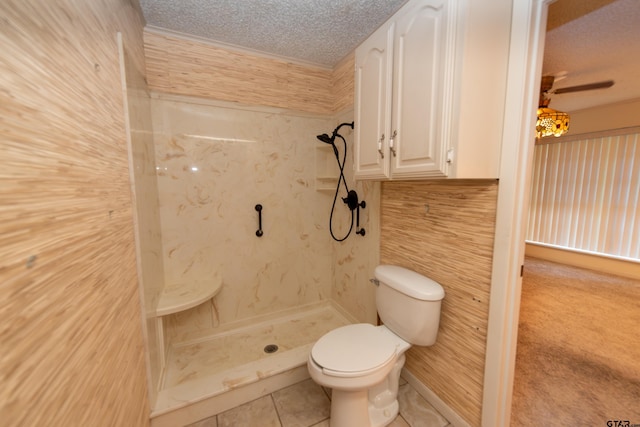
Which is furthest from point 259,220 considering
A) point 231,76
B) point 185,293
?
point 231,76

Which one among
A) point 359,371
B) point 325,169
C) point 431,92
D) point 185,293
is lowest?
point 359,371

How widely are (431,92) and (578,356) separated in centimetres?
231

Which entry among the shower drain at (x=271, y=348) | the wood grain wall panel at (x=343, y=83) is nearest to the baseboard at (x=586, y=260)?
the wood grain wall panel at (x=343, y=83)

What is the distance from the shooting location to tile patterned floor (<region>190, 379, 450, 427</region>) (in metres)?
1.38

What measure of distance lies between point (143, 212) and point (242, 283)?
1075 millimetres

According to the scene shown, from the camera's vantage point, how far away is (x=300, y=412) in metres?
1.45

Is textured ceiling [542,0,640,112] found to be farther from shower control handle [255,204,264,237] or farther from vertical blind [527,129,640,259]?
shower control handle [255,204,264,237]

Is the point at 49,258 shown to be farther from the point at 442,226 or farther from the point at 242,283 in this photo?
the point at 242,283

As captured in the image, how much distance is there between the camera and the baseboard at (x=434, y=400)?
133 centimetres

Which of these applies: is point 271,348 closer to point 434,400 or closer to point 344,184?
point 434,400

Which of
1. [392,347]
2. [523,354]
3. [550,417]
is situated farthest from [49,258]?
[523,354]

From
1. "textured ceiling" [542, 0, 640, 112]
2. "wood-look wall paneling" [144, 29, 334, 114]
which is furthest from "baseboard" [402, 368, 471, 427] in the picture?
"wood-look wall paneling" [144, 29, 334, 114]

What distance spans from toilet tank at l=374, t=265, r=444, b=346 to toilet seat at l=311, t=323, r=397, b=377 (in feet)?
0.34

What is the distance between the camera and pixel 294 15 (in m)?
1.54
